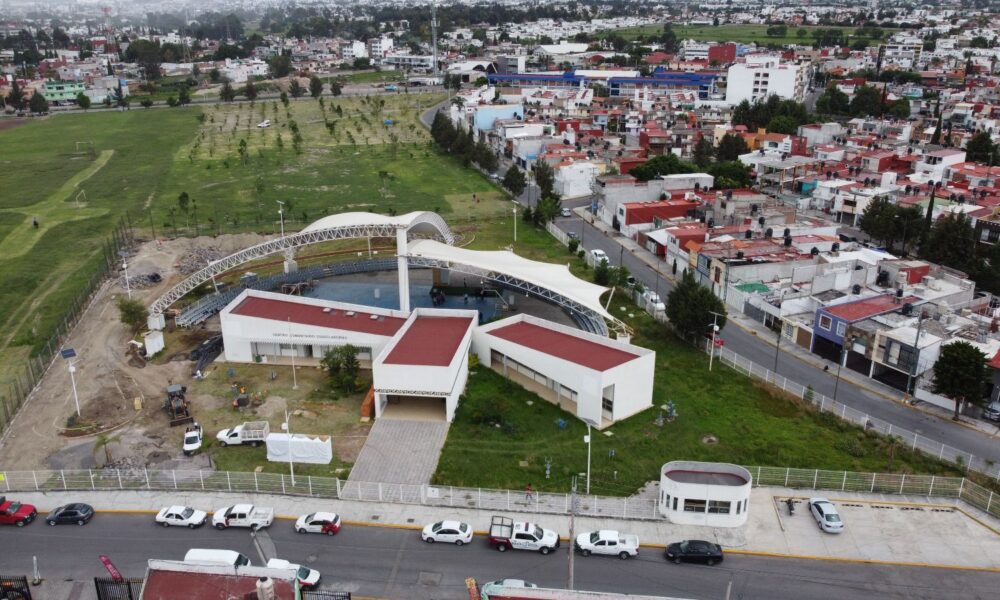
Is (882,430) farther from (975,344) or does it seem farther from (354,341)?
(354,341)

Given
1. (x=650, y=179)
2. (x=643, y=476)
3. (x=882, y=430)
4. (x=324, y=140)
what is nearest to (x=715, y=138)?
(x=650, y=179)

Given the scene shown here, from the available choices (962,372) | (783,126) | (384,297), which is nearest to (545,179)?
(384,297)

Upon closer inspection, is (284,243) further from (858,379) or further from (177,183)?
(177,183)

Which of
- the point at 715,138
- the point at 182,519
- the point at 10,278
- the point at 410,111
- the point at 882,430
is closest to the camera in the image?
the point at 182,519

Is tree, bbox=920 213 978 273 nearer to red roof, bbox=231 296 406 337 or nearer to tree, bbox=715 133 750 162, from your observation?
tree, bbox=715 133 750 162

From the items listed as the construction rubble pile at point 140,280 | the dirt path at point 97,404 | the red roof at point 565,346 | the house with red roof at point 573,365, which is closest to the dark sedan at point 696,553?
the house with red roof at point 573,365
